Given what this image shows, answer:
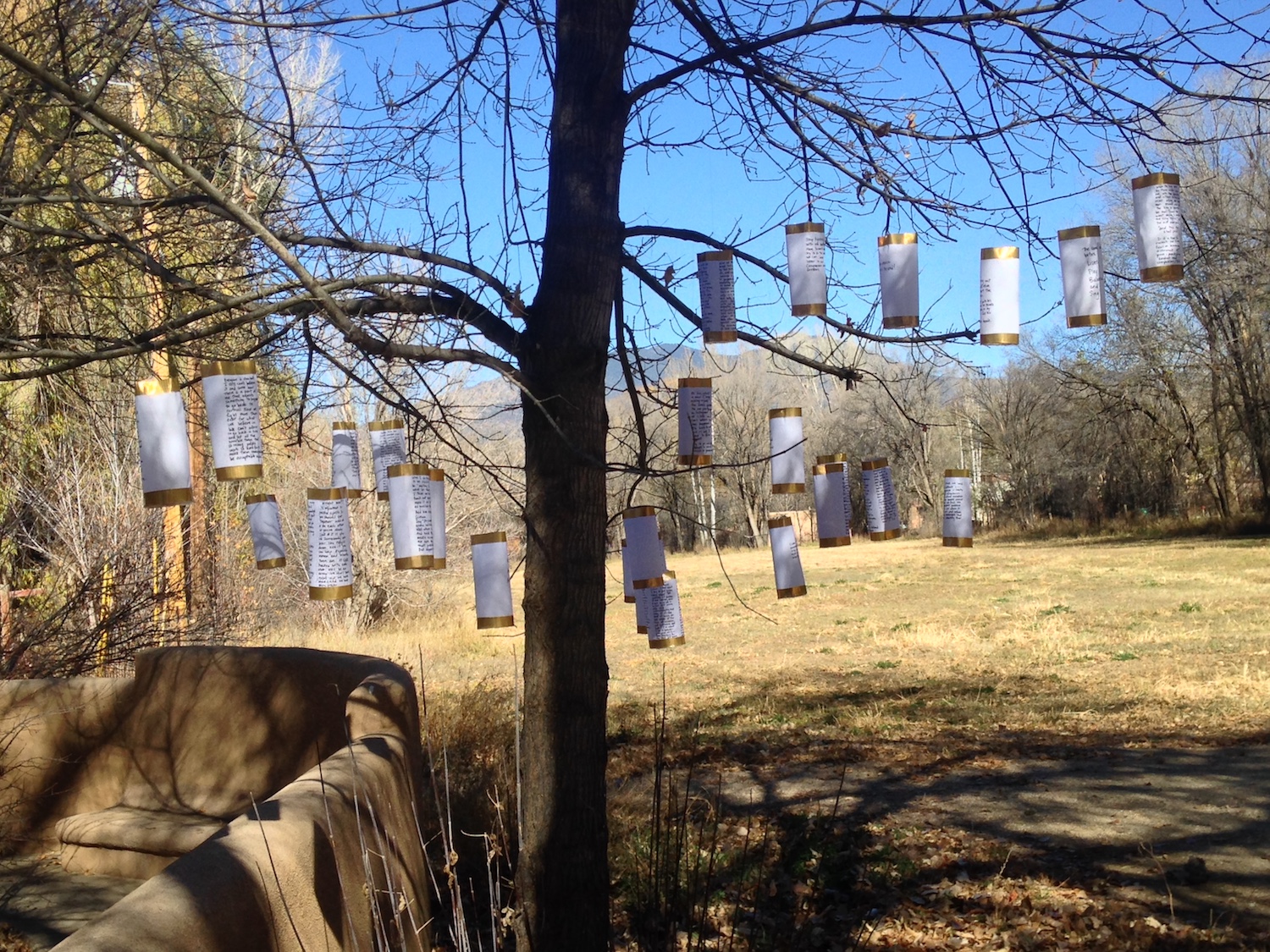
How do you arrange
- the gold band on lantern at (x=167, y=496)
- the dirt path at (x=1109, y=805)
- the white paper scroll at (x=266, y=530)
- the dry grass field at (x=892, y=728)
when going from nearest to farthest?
the gold band on lantern at (x=167, y=496), the white paper scroll at (x=266, y=530), the dry grass field at (x=892, y=728), the dirt path at (x=1109, y=805)

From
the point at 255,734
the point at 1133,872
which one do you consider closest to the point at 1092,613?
the point at 1133,872

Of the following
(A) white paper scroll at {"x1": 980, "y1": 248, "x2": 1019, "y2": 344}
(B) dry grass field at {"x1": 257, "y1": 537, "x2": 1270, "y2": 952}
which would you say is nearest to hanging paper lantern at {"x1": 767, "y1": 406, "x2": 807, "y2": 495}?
(A) white paper scroll at {"x1": 980, "y1": 248, "x2": 1019, "y2": 344}

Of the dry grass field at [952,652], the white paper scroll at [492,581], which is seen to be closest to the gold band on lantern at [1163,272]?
the dry grass field at [952,652]

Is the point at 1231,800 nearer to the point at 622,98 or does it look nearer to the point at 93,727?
the point at 622,98

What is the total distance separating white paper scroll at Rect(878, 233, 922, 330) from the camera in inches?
153

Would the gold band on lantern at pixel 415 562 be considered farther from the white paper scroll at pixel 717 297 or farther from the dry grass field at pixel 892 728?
the white paper scroll at pixel 717 297

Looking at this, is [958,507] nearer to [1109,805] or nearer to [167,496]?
[167,496]

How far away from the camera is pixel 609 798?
23.1 ft

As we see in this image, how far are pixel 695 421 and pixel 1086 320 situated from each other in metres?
1.44

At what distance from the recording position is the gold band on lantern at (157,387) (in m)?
3.46

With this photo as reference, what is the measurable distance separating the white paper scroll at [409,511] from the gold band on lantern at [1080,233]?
2.42m

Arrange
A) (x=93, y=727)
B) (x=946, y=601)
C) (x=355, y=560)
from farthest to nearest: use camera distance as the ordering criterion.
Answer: (x=946, y=601) → (x=355, y=560) → (x=93, y=727)

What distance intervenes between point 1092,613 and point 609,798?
12.9m

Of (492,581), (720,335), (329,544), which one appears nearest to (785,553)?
(720,335)
